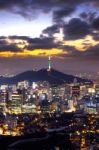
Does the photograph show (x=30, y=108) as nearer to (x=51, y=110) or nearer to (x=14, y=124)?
(x=51, y=110)

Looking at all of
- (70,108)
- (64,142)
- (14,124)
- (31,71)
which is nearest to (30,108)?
(70,108)

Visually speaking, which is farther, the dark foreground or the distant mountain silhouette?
the distant mountain silhouette

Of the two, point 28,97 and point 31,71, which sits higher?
point 31,71

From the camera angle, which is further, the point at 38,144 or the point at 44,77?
the point at 44,77

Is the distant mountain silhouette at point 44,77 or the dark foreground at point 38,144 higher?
the distant mountain silhouette at point 44,77

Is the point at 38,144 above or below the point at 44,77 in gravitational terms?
below

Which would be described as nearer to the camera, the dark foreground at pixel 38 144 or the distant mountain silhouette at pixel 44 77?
the dark foreground at pixel 38 144

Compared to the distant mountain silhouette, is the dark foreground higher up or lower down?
lower down

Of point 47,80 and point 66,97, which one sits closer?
point 66,97
